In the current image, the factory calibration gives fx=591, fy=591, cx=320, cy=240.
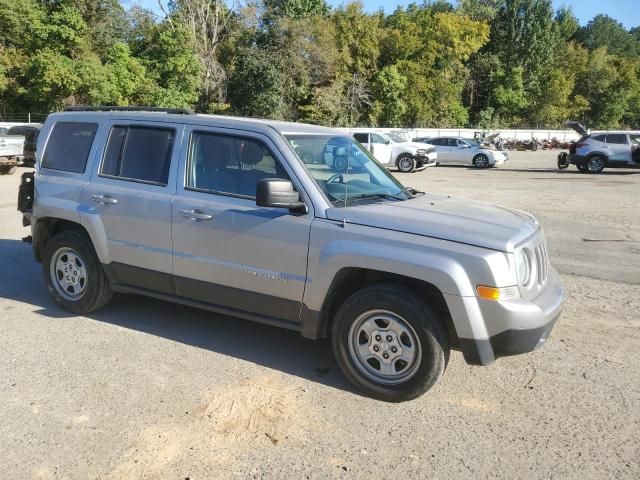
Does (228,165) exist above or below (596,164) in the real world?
above

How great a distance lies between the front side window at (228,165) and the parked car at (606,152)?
2291 cm

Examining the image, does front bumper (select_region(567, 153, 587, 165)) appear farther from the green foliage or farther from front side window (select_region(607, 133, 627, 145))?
the green foliage

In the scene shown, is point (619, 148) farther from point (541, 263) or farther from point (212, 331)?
point (212, 331)

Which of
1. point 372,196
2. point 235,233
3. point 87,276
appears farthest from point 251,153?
point 87,276

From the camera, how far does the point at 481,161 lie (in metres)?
28.0

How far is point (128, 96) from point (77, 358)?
120ft

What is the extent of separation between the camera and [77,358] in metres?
4.59

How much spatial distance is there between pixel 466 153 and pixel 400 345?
1016 inches

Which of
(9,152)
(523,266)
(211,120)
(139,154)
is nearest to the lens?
(523,266)

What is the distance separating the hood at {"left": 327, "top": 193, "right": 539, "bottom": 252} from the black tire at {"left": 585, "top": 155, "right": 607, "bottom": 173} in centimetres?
2199

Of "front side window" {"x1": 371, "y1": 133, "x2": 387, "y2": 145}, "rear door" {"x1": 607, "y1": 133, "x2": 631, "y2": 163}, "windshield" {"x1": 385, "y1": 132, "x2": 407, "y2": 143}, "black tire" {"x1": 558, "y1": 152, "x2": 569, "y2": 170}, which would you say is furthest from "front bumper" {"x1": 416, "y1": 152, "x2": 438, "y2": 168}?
"rear door" {"x1": 607, "y1": 133, "x2": 631, "y2": 163}

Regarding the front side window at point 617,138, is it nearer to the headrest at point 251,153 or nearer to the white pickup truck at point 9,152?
the white pickup truck at point 9,152

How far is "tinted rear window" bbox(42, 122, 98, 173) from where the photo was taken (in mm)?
5445

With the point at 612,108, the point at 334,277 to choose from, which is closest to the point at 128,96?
A: the point at 334,277
